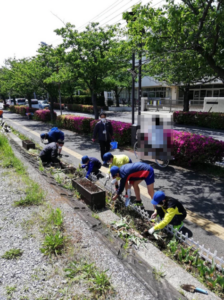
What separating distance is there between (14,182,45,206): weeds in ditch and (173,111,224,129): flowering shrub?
12.2 meters

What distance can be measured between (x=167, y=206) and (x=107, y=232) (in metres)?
1.02

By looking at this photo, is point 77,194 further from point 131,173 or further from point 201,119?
point 201,119

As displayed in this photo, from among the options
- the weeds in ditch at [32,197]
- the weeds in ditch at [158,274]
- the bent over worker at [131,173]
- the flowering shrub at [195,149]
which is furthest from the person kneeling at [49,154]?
the weeds in ditch at [158,274]

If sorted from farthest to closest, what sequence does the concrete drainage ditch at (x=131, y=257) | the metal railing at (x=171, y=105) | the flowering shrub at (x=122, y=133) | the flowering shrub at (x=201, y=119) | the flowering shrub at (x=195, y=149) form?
the metal railing at (x=171, y=105), the flowering shrub at (x=201, y=119), the flowering shrub at (x=122, y=133), the flowering shrub at (x=195, y=149), the concrete drainage ditch at (x=131, y=257)

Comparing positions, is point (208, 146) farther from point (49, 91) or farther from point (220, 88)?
point (220, 88)

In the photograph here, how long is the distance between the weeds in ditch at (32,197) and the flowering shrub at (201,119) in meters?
12.2

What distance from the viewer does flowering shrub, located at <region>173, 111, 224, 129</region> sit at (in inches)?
512

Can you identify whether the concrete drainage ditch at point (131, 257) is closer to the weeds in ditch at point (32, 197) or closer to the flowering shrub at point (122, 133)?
the weeds in ditch at point (32, 197)

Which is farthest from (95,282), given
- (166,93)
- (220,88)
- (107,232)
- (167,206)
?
(166,93)

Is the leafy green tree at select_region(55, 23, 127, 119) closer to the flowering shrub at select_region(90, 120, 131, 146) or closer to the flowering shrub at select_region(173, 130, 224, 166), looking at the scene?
the flowering shrub at select_region(90, 120, 131, 146)

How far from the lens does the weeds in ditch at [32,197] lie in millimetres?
3914

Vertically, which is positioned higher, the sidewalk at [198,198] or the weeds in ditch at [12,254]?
the weeds in ditch at [12,254]

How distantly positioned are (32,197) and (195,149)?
14.8 ft

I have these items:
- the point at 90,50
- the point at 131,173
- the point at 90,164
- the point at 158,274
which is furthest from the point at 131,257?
the point at 90,50
